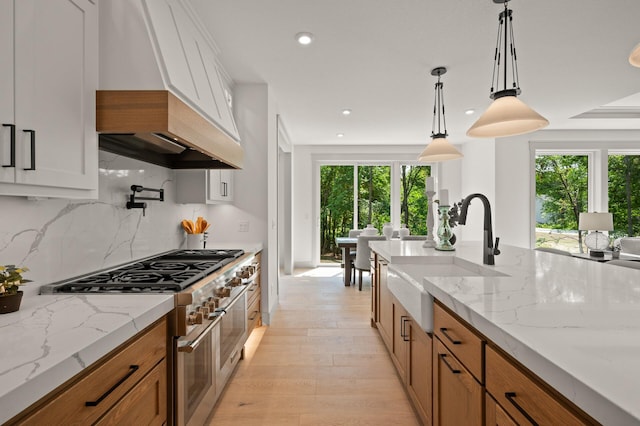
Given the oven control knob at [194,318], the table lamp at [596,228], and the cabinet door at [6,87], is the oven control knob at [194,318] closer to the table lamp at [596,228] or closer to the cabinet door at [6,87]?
the cabinet door at [6,87]

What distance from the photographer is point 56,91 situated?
1.23 m

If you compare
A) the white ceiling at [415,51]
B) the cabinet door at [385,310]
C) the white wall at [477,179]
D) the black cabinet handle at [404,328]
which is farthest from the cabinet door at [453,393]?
the white wall at [477,179]

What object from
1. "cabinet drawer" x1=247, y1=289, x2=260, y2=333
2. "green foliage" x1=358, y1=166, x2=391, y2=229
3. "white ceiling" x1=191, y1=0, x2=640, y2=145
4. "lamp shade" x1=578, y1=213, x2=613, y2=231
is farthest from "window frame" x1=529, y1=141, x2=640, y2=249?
"cabinet drawer" x1=247, y1=289, x2=260, y2=333

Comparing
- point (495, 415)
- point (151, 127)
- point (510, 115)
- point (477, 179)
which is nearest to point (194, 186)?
point (151, 127)

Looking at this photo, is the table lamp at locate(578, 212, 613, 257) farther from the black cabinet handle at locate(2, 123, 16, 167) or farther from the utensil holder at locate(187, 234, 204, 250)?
the black cabinet handle at locate(2, 123, 16, 167)

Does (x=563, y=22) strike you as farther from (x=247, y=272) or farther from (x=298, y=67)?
(x=247, y=272)

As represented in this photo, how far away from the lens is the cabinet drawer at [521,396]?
0.74m

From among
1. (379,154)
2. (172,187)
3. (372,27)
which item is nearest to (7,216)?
(172,187)

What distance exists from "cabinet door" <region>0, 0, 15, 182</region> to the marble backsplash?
379 millimetres

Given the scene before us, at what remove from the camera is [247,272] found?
103 inches

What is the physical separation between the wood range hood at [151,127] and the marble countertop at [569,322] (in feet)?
4.55

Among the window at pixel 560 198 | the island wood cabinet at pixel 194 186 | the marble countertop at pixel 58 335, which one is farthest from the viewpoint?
the window at pixel 560 198

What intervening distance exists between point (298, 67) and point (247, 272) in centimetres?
199

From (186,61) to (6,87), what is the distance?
3.33 ft
